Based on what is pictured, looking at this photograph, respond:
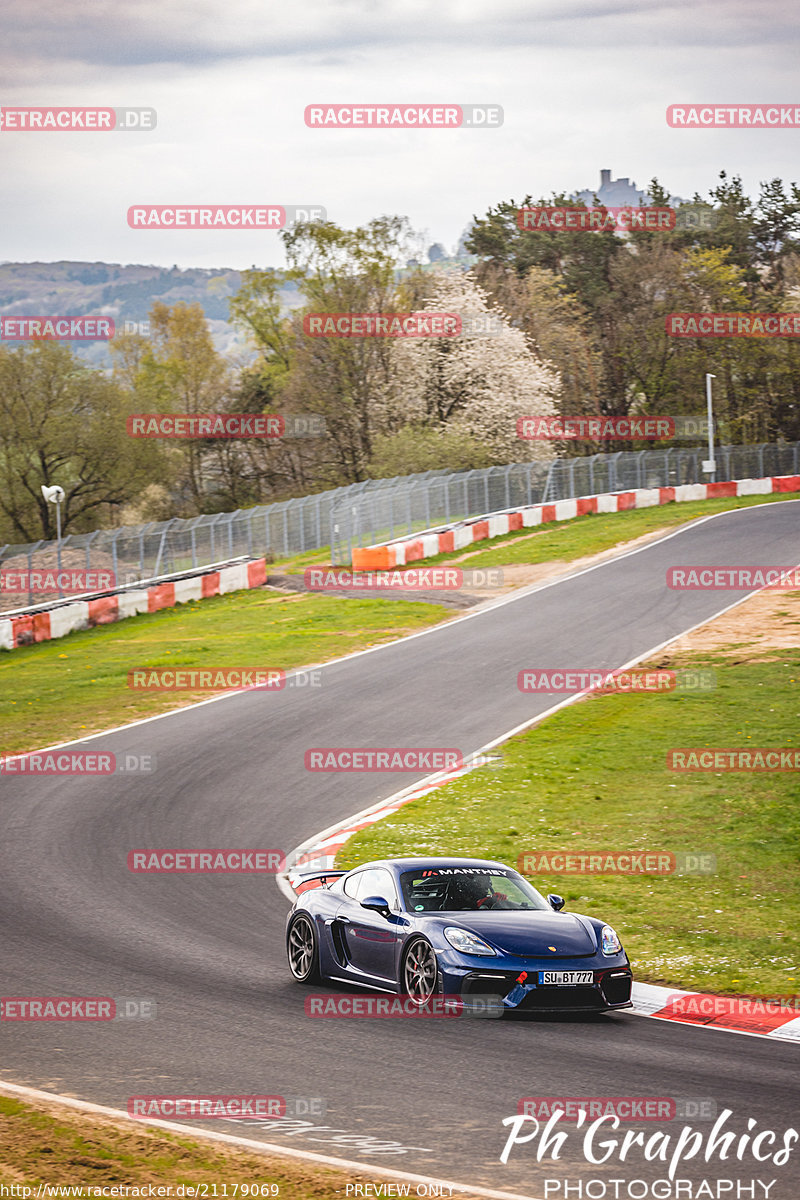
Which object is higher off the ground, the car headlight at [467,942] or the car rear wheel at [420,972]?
the car headlight at [467,942]

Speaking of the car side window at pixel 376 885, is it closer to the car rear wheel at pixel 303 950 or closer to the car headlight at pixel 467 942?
the car rear wheel at pixel 303 950

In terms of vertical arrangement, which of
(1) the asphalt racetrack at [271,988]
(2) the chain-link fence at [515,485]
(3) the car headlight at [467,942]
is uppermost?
(2) the chain-link fence at [515,485]

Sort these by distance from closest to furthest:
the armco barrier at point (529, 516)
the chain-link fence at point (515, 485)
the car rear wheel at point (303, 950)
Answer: the car rear wheel at point (303, 950) < the armco barrier at point (529, 516) < the chain-link fence at point (515, 485)

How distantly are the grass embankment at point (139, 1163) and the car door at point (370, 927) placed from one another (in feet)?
11.2

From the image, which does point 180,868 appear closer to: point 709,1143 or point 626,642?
point 709,1143

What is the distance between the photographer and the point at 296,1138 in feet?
23.3

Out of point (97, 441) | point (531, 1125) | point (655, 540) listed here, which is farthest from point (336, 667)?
point (97, 441)

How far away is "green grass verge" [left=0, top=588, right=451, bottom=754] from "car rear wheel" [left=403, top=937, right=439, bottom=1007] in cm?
1387

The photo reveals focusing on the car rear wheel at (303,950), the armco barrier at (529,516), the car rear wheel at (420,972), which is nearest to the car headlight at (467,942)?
the car rear wheel at (420,972)

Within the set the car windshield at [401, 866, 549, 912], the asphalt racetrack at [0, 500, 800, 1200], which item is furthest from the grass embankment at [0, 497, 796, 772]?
the car windshield at [401, 866, 549, 912]

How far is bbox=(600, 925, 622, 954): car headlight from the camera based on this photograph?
10219 millimetres

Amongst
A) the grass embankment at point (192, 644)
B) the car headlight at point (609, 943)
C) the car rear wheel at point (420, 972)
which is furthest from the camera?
the grass embankment at point (192, 644)

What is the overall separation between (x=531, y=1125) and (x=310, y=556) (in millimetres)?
40491

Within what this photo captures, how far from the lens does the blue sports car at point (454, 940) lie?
9875 mm
